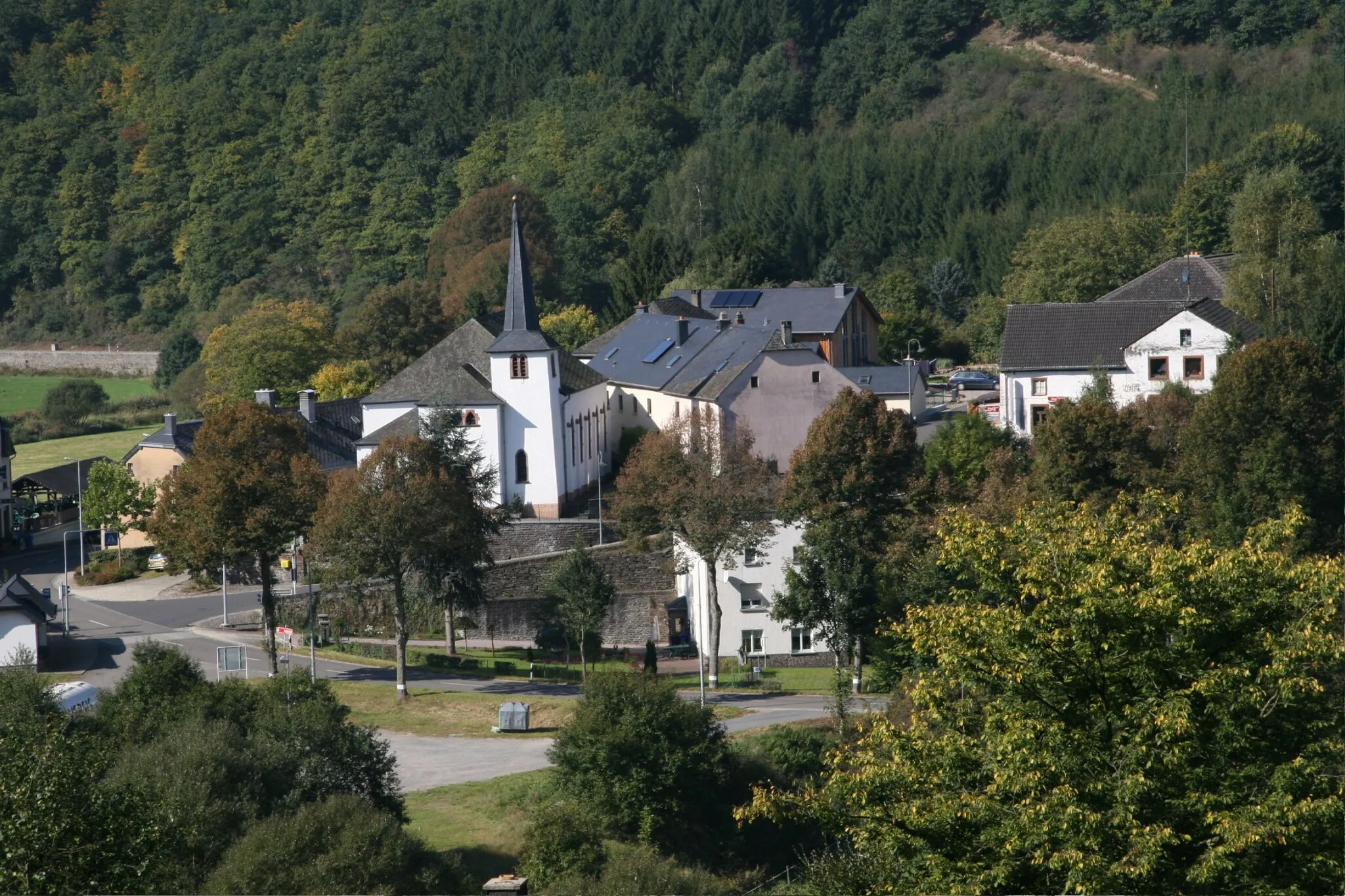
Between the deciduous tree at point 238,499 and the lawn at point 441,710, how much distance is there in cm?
256

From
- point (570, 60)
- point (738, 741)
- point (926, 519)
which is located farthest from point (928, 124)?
point (738, 741)

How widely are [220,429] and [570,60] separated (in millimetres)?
109124

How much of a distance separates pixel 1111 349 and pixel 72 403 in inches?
2304

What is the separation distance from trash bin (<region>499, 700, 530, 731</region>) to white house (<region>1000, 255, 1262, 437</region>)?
22.0 m

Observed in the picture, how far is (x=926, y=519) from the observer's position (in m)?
48.5

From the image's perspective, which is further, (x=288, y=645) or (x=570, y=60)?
(x=570, y=60)

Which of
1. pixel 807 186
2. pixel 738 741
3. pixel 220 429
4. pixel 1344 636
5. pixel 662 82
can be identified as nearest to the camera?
pixel 1344 636

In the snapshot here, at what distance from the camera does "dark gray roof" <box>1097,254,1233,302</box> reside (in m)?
72.0

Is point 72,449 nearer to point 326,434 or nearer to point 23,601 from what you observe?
point 326,434

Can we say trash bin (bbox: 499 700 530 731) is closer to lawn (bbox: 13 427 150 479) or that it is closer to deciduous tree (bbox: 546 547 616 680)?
deciduous tree (bbox: 546 547 616 680)

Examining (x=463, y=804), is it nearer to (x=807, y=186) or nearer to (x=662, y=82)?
(x=807, y=186)

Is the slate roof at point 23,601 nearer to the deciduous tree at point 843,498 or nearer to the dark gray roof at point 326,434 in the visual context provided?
the dark gray roof at point 326,434

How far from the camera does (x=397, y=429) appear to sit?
2384 inches

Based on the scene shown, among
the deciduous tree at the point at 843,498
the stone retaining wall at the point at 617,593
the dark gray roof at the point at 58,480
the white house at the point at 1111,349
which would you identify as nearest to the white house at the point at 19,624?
the stone retaining wall at the point at 617,593
